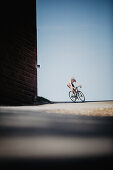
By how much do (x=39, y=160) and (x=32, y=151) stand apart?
0.14m

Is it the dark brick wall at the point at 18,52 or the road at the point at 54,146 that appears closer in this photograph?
the road at the point at 54,146

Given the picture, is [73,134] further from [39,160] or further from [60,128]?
[39,160]

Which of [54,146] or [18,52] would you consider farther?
[18,52]

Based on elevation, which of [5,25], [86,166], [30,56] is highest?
[5,25]

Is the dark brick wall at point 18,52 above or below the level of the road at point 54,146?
above

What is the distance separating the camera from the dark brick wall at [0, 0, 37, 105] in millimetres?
5496

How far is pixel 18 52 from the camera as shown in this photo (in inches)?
248

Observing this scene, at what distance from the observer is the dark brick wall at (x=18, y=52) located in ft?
18.0

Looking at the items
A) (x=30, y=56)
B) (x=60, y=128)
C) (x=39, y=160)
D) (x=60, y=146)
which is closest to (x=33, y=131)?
(x=60, y=128)

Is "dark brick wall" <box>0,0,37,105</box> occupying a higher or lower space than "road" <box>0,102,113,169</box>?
higher

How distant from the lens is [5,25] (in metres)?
5.59

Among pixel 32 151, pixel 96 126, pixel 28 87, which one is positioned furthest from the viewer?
pixel 28 87

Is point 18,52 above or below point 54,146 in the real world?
above

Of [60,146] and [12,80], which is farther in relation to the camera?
[12,80]
